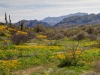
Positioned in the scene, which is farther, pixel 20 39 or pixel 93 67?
pixel 20 39

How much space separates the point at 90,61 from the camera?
23.8m

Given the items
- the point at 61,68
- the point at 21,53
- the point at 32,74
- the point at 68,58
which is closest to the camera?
the point at 32,74

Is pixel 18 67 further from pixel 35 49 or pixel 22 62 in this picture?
pixel 35 49

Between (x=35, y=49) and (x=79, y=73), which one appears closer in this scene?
(x=79, y=73)

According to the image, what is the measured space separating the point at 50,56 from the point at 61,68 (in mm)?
4593

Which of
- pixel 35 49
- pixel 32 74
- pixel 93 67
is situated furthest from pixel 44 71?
pixel 35 49

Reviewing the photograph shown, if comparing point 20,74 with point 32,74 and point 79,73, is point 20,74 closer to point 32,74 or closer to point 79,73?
point 32,74

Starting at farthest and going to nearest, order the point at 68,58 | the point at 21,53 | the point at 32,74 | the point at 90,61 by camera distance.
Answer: the point at 21,53, the point at 90,61, the point at 68,58, the point at 32,74

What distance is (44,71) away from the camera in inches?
755

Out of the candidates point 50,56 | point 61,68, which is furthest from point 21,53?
point 61,68

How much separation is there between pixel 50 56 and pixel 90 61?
12.6ft

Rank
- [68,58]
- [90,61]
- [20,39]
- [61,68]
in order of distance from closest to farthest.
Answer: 1. [61,68]
2. [68,58]
3. [90,61]
4. [20,39]

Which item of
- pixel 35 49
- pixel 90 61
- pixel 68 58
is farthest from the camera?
pixel 35 49

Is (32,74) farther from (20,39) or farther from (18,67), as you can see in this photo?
(20,39)
